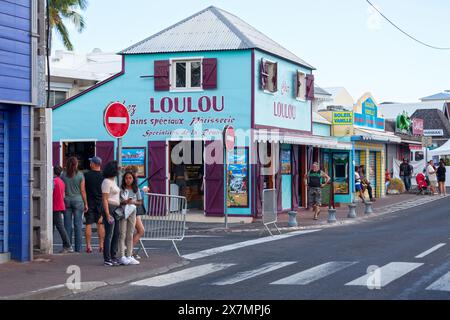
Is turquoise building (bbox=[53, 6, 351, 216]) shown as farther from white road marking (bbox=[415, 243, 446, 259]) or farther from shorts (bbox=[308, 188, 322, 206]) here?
white road marking (bbox=[415, 243, 446, 259])

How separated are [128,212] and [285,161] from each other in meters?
13.7

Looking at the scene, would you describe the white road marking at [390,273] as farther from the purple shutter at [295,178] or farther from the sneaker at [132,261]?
the purple shutter at [295,178]

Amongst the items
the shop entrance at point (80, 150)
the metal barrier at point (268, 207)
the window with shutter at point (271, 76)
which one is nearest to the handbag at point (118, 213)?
the metal barrier at point (268, 207)

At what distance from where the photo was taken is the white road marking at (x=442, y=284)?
9.45 m

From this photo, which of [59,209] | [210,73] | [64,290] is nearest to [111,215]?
[59,209]

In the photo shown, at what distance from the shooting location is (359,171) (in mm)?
30125

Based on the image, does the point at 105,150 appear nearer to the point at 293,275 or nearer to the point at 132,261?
the point at 132,261

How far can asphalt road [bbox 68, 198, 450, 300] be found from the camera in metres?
9.38

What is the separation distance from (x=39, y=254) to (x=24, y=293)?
3975 mm

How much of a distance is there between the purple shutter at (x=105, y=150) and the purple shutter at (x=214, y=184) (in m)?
3.55
